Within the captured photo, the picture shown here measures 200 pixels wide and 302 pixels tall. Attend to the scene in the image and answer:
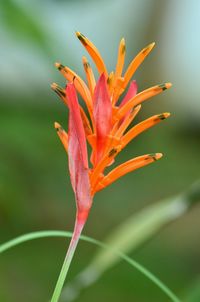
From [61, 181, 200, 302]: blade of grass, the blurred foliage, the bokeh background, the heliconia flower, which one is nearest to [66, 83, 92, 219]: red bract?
the heliconia flower

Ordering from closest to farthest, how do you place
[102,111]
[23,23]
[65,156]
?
[102,111] < [23,23] < [65,156]

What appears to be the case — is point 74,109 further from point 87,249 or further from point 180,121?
point 180,121

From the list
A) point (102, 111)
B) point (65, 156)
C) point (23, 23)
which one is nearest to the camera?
point (102, 111)

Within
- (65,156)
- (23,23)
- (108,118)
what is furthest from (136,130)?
(65,156)

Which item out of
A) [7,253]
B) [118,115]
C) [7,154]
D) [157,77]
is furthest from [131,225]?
[157,77]

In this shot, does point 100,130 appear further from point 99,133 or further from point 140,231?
point 140,231

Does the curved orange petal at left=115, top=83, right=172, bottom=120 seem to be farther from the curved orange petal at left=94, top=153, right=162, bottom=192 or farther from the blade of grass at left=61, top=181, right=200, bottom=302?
the blade of grass at left=61, top=181, right=200, bottom=302

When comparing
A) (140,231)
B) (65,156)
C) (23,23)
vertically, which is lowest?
(65,156)

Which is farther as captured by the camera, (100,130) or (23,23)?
(23,23)
